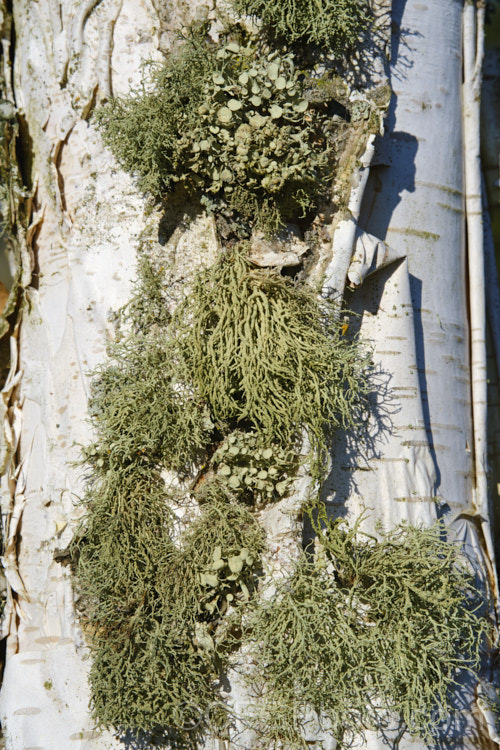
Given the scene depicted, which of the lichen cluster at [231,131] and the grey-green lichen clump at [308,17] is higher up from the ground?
the grey-green lichen clump at [308,17]

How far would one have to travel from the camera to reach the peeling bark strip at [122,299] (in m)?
2.29

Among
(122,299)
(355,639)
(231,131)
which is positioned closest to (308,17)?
(231,131)

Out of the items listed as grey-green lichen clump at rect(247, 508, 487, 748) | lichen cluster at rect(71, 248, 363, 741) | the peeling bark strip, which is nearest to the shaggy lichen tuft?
lichen cluster at rect(71, 248, 363, 741)

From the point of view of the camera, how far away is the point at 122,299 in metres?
2.31

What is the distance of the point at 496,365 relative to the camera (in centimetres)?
325

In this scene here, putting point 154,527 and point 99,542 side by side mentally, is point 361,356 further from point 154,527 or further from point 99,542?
point 99,542

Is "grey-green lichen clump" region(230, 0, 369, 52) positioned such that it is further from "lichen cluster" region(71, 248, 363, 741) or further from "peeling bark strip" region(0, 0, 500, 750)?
"lichen cluster" region(71, 248, 363, 741)

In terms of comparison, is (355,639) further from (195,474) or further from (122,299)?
(122,299)

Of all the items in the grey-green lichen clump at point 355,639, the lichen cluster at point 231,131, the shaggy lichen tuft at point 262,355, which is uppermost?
the lichen cluster at point 231,131

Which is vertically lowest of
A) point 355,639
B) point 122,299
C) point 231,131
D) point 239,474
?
point 355,639

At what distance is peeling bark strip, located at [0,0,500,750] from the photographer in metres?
2.29

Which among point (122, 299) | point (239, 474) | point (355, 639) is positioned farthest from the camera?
point (122, 299)

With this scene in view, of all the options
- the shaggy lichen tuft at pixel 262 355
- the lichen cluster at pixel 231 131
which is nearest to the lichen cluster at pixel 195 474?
the shaggy lichen tuft at pixel 262 355

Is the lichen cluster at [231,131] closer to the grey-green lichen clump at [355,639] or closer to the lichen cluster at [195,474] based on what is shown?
the lichen cluster at [195,474]
